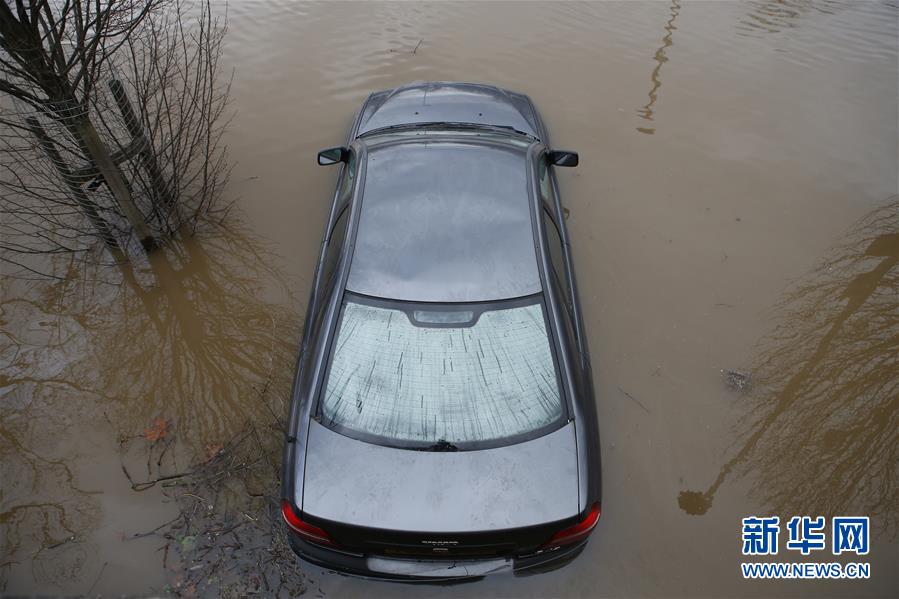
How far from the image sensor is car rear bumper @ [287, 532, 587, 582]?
8.43 feet

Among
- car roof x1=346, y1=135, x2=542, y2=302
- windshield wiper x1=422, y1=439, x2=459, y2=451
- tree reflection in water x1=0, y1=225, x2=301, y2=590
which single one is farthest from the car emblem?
tree reflection in water x1=0, y1=225, x2=301, y2=590

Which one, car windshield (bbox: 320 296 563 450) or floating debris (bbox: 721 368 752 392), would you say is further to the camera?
floating debris (bbox: 721 368 752 392)

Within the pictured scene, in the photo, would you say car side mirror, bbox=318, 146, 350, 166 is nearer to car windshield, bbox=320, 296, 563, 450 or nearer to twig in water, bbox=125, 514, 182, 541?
car windshield, bbox=320, 296, 563, 450

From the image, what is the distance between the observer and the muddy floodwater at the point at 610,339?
3145mm

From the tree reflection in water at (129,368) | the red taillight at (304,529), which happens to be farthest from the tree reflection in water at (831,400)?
the tree reflection in water at (129,368)

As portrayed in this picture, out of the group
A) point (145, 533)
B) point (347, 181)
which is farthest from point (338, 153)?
point (145, 533)

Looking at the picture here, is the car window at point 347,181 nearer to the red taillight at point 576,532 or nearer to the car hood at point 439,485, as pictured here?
the car hood at point 439,485

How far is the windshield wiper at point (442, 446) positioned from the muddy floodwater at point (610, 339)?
41.0 inches

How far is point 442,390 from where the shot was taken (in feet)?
8.82

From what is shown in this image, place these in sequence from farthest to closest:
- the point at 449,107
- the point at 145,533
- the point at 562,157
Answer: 1. the point at 449,107
2. the point at 562,157
3. the point at 145,533

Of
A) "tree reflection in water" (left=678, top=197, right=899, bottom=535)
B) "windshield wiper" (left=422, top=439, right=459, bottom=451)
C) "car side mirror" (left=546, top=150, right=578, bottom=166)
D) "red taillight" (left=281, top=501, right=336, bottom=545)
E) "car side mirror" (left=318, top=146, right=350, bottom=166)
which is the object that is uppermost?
"car side mirror" (left=318, top=146, right=350, bottom=166)

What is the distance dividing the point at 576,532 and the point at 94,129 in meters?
4.33

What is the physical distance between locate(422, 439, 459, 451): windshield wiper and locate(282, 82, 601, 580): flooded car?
0.02 meters

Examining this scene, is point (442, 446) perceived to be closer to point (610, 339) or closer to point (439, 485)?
point (439, 485)
